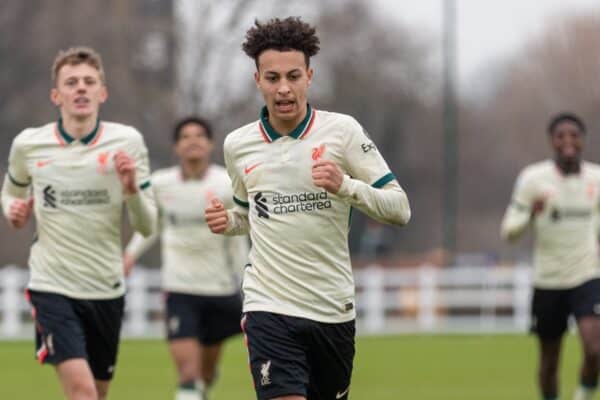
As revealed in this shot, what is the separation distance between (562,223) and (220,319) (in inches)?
122

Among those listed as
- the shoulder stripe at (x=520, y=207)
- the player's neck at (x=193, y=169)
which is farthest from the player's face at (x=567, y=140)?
the player's neck at (x=193, y=169)

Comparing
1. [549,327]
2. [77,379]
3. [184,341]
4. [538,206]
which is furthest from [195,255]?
[77,379]

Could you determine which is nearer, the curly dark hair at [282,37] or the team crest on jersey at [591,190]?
the curly dark hair at [282,37]

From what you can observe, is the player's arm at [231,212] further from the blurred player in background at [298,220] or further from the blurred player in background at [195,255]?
the blurred player in background at [195,255]

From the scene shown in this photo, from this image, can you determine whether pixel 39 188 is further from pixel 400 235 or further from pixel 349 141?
pixel 400 235

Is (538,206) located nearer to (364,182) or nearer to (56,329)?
(56,329)

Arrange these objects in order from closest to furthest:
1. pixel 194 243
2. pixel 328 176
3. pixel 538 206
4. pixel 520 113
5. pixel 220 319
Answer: pixel 328 176, pixel 538 206, pixel 194 243, pixel 220 319, pixel 520 113

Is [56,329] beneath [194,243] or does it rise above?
beneath

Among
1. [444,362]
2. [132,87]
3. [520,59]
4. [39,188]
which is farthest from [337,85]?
[39,188]

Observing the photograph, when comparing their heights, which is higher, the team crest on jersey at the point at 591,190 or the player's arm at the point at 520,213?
the team crest on jersey at the point at 591,190

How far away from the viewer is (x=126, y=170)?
9133mm

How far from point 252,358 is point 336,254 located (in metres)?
0.69

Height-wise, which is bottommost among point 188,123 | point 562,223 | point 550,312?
point 550,312

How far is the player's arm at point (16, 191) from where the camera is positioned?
924 cm
